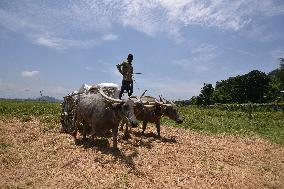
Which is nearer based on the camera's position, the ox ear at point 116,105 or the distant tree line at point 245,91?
the ox ear at point 116,105

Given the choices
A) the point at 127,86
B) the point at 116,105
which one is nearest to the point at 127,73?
the point at 127,86

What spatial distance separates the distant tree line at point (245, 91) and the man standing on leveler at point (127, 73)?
2082 inches

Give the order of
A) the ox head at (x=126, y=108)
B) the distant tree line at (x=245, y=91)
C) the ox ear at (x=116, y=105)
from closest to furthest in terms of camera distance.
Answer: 1. the ox head at (x=126, y=108)
2. the ox ear at (x=116, y=105)
3. the distant tree line at (x=245, y=91)

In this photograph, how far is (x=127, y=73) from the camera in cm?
1448

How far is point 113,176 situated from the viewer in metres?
9.44

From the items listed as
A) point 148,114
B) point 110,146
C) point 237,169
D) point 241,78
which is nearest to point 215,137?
point 148,114

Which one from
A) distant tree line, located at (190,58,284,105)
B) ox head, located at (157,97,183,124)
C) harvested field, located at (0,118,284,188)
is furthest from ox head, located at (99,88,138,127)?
distant tree line, located at (190,58,284,105)

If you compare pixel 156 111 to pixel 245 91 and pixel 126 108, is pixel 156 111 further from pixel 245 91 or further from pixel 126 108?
pixel 245 91

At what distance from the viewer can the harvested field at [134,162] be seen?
9.31 metres

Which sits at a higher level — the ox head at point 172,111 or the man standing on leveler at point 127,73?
the man standing on leveler at point 127,73

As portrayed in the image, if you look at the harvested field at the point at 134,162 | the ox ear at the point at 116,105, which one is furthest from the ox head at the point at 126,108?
the harvested field at the point at 134,162

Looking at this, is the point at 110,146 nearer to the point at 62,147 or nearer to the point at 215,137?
the point at 62,147

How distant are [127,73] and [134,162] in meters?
4.88

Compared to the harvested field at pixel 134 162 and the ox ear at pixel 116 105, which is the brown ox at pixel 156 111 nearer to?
the harvested field at pixel 134 162
